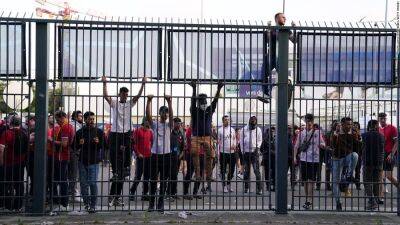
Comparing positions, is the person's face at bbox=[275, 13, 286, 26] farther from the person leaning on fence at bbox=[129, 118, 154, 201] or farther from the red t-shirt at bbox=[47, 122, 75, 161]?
the red t-shirt at bbox=[47, 122, 75, 161]

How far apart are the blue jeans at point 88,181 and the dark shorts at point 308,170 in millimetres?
3351

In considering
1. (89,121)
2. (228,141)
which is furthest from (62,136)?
(228,141)

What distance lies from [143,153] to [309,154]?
9.65 feet

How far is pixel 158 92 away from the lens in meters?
8.97

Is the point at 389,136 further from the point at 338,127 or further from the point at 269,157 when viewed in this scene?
the point at 269,157

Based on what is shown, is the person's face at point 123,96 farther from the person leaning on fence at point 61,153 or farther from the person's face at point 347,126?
the person's face at point 347,126

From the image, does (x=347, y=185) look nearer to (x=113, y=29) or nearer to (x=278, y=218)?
(x=278, y=218)

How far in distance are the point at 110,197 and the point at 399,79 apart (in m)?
4.70

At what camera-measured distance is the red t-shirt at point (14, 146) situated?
29.9ft

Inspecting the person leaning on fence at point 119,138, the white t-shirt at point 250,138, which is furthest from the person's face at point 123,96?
the white t-shirt at point 250,138

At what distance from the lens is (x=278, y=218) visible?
875cm

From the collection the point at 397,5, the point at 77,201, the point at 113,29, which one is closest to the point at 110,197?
the point at 77,201

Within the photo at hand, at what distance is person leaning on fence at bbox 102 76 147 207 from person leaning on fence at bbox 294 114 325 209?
2824 mm

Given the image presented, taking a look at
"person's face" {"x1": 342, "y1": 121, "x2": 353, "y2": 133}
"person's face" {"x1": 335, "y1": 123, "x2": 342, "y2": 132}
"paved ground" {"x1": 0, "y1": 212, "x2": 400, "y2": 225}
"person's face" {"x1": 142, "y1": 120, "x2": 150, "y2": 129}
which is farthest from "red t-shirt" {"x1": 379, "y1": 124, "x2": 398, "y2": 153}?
"person's face" {"x1": 142, "y1": 120, "x2": 150, "y2": 129}
